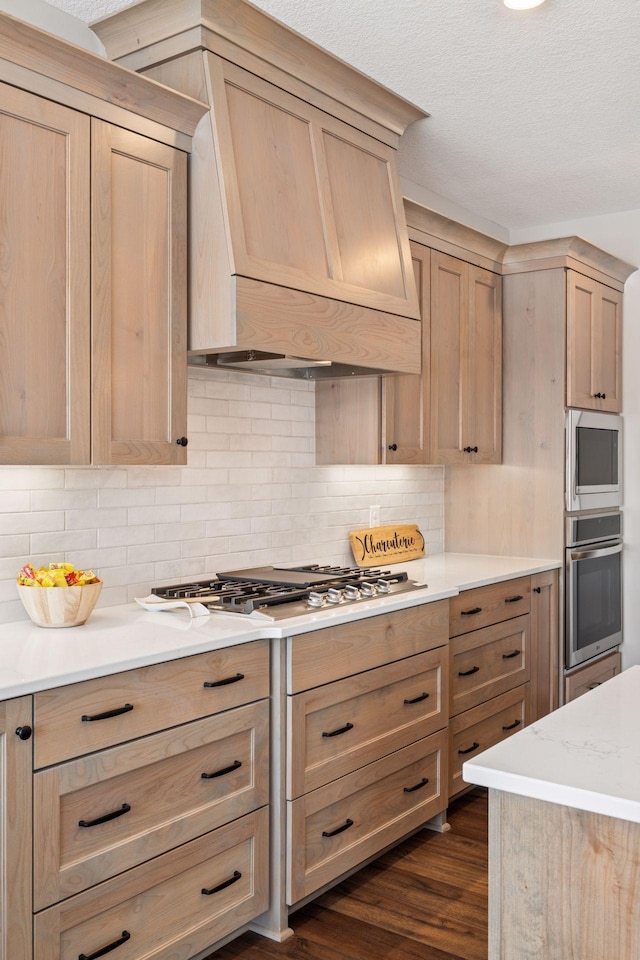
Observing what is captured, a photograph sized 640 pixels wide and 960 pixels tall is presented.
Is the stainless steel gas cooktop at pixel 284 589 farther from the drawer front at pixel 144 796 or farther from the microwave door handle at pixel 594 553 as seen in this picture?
the microwave door handle at pixel 594 553

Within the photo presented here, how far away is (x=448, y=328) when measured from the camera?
3975 mm

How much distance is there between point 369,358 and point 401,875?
1.83 m

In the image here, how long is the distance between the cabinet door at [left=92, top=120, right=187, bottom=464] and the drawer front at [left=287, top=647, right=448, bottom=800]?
899 mm

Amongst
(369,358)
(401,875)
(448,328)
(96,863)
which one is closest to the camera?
(96,863)

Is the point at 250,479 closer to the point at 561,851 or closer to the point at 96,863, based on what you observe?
the point at 96,863

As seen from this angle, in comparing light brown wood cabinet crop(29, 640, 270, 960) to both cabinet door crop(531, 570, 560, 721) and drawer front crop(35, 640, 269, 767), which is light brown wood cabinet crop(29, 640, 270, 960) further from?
cabinet door crop(531, 570, 560, 721)

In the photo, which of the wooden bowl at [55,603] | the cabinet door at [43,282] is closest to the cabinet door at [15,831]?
the wooden bowl at [55,603]

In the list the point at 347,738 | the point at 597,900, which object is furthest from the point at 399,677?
the point at 597,900

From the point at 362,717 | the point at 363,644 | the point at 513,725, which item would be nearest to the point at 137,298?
the point at 363,644

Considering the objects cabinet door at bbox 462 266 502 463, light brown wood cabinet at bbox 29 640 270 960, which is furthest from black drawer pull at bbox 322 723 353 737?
cabinet door at bbox 462 266 502 463

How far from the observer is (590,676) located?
4.44 m

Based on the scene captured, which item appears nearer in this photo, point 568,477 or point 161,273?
point 161,273

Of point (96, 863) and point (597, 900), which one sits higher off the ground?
point (597, 900)

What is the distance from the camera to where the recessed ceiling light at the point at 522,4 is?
250 centimetres
